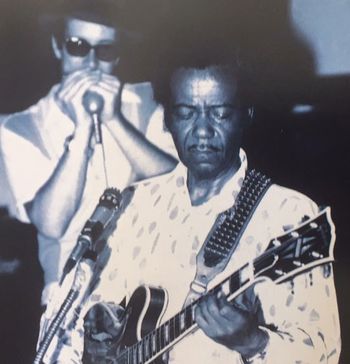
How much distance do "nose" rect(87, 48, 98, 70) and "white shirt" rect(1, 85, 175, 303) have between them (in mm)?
87

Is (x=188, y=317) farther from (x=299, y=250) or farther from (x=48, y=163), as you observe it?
(x=48, y=163)

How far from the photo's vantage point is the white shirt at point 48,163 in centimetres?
170

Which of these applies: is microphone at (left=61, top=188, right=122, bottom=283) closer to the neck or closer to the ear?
the neck

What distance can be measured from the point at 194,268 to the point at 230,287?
0.09m

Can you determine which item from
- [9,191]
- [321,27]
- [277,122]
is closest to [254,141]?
[277,122]

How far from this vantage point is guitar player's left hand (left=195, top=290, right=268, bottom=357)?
1657 mm

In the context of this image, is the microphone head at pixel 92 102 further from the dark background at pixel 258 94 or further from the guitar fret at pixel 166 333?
the guitar fret at pixel 166 333

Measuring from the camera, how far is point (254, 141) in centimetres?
170

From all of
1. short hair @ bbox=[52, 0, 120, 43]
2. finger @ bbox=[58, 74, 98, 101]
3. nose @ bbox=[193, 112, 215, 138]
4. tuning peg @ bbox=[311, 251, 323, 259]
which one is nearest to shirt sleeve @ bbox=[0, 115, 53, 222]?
finger @ bbox=[58, 74, 98, 101]

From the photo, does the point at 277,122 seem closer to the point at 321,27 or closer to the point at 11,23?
the point at 321,27

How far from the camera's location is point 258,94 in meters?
1.71

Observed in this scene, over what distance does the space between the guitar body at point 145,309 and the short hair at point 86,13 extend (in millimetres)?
580

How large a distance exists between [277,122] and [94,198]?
43 cm

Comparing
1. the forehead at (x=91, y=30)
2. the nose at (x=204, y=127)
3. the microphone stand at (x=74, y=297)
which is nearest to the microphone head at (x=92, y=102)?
the forehead at (x=91, y=30)
